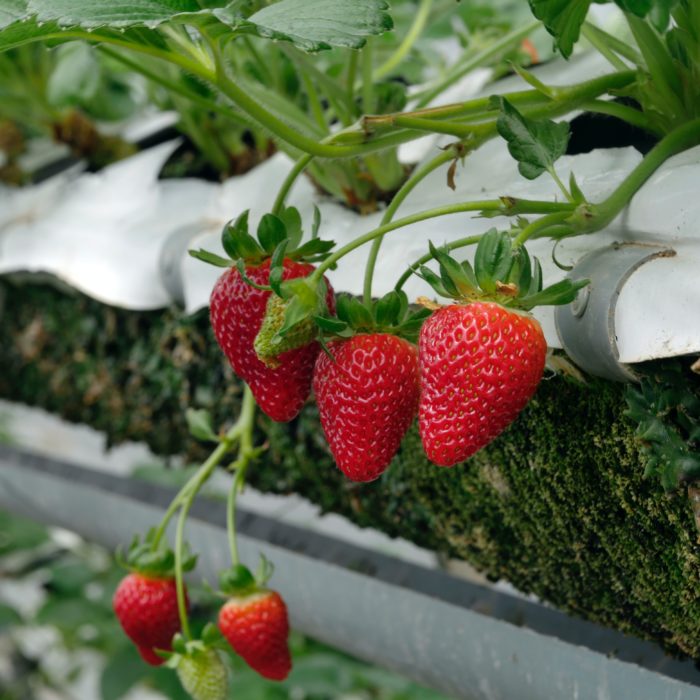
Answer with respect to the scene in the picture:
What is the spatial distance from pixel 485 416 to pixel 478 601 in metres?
0.33

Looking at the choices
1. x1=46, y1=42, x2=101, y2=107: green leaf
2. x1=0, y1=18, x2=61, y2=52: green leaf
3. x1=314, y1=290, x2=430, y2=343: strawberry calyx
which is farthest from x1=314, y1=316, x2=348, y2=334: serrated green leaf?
x1=46, y1=42, x2=101, y2=107: green leaf

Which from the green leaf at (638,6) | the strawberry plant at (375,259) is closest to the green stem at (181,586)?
the strawberry plant at (375,259)

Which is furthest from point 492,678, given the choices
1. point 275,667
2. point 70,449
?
point 70,449

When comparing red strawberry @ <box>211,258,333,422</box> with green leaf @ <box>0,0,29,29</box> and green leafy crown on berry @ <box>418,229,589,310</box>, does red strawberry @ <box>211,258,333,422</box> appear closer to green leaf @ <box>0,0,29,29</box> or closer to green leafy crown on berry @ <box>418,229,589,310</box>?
green leafy crown on berry @ <box>418,229,589,310</box>

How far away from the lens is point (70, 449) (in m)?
2.62

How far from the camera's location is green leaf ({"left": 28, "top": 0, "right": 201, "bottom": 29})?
53 cm

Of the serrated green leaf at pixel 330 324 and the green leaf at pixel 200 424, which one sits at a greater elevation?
the serrated green leaf at pixel 330 324

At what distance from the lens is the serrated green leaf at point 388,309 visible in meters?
0.61

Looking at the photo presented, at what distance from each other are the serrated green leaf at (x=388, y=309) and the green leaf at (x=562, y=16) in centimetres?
18

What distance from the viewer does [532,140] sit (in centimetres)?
61

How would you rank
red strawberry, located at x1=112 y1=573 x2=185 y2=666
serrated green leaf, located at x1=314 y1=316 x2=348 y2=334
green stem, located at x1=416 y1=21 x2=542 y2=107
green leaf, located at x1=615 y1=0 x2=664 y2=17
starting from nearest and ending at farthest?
green leaf, located at x1=615 y1=0 x2=664 y2=17, serrated green leaf, located at x1=314 y1=316 x2=348 y2=334, red strawberry, located at x1=112 y1=573 x2=185 y2=666, green stem, located at x1=416 y1=21 x2=542 y2=107

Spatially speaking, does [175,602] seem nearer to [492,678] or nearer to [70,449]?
[492,678]

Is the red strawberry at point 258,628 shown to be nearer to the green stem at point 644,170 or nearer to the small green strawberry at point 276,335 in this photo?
the small green strawberry at point 276,335

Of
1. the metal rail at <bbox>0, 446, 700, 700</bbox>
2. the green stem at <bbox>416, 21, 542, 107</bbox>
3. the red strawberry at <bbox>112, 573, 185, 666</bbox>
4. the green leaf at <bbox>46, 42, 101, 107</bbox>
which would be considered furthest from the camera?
the green leaf at <bbox>46, 42, 101, 107</bbox>
